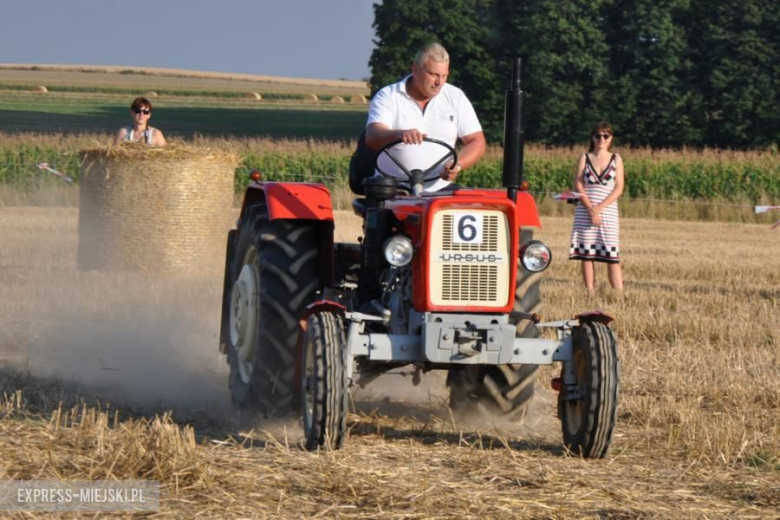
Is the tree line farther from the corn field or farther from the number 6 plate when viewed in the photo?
the number 6 plate

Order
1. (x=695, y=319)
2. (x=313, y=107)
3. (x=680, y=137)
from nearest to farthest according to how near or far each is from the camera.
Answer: (x=695, y=319) < (x=680, y=137) < (x=313, y=107)

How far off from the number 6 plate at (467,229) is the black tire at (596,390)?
570mm

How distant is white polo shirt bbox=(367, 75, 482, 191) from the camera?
6.02m

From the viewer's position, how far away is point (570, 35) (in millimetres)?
48406

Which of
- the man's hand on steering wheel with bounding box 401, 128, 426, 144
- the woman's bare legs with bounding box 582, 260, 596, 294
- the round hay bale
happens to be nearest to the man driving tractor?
the man's hand on steering wheel with bounding box 401, 128, 426, 144

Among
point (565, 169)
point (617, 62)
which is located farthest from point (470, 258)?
point (617, 62)

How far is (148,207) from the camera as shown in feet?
37.9

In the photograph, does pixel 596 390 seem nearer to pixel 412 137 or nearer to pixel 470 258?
pixel 470 258

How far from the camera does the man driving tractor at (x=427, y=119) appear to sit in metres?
6.01

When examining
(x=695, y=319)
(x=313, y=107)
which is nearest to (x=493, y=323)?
(x=695, y=319)

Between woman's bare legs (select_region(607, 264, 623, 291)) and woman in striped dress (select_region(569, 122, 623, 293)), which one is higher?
woman in striped dress (select_region(569, 122, 623, 293))

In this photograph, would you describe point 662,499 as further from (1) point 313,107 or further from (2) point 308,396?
(1) point 313,107

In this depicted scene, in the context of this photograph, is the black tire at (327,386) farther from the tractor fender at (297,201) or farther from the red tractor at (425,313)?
the tractor fender at (297,201)

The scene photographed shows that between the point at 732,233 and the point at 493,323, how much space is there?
47.3ft
